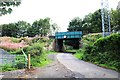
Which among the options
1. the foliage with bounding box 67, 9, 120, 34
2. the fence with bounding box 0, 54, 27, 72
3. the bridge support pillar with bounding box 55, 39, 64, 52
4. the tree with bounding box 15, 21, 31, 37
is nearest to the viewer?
the fence with bounding box 0, 54, 27, 72

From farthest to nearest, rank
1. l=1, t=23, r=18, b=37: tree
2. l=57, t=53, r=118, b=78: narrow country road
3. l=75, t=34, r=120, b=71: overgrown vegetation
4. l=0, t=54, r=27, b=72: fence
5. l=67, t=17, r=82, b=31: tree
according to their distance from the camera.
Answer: l=67, t=17, r=82, b=31: tree < l=1, t=23, r=18, b=37: tree < l=75, t=34, r=120, b=71: overgrown vegetation < l=0, t=54, r=27, b=72: fence < l=57, t=53, r=118, b=78: narrow country road

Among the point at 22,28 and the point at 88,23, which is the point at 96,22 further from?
the point at 22,28

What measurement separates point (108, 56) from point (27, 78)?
8551 millimetres

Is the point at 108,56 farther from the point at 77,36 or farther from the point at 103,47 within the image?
the point at 77,36

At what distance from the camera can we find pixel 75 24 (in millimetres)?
74750

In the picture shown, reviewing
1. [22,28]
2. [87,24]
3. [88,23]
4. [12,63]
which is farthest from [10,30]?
[12,63]

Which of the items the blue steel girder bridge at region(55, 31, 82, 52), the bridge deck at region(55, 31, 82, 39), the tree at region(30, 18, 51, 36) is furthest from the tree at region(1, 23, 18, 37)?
the bridge deck at region(55, 31, 82, 39)

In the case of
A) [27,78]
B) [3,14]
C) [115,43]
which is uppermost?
[3,14]

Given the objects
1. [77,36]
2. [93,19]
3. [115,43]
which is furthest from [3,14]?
[93,19]

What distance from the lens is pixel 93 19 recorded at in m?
63.1

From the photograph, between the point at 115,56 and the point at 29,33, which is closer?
the point at 115,56

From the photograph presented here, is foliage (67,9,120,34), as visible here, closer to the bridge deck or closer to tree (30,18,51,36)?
tree (30,18,51,36)

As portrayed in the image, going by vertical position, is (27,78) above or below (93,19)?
below

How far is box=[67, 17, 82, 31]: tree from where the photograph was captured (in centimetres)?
7361
